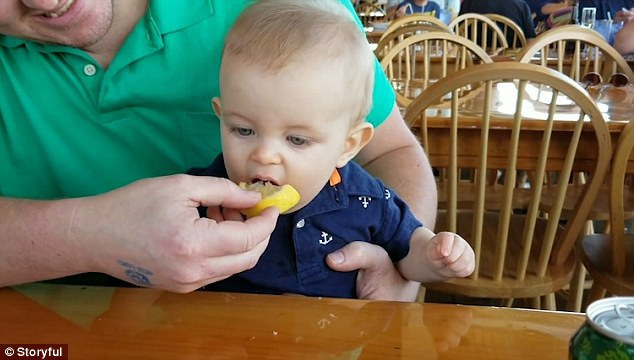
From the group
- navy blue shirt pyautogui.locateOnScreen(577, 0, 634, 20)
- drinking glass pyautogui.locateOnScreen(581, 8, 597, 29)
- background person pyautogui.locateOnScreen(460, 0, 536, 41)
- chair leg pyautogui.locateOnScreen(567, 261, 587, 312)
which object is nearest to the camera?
chair leg pyautogui.locateOnScreen(567, 261, 587, 312)

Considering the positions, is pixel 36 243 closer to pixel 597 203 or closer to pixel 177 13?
pixel 177 13

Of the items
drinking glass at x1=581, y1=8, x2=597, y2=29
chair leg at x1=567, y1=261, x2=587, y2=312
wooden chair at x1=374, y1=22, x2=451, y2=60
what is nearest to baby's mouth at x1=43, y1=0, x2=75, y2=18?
chair leg at x1=567, y1=261, x2=587, y2=312

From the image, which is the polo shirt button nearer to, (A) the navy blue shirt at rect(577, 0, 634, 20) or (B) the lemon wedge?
(B) the lemon wedge

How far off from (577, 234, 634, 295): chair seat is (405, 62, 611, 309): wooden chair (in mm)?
58

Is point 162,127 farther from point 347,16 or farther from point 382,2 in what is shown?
point 382,2

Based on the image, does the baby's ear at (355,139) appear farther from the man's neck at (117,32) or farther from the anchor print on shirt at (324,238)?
the man's neck at (117,32)

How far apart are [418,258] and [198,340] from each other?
414mm

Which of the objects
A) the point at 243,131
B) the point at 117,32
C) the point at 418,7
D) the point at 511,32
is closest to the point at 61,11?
the point at 117,32

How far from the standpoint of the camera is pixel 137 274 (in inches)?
31.0

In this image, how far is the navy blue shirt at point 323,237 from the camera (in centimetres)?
101

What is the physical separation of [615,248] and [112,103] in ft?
4.79

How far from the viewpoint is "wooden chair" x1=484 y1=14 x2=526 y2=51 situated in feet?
15.0

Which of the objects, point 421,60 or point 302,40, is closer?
point 302,40

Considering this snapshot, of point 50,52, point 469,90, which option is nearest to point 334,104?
point 50,52
